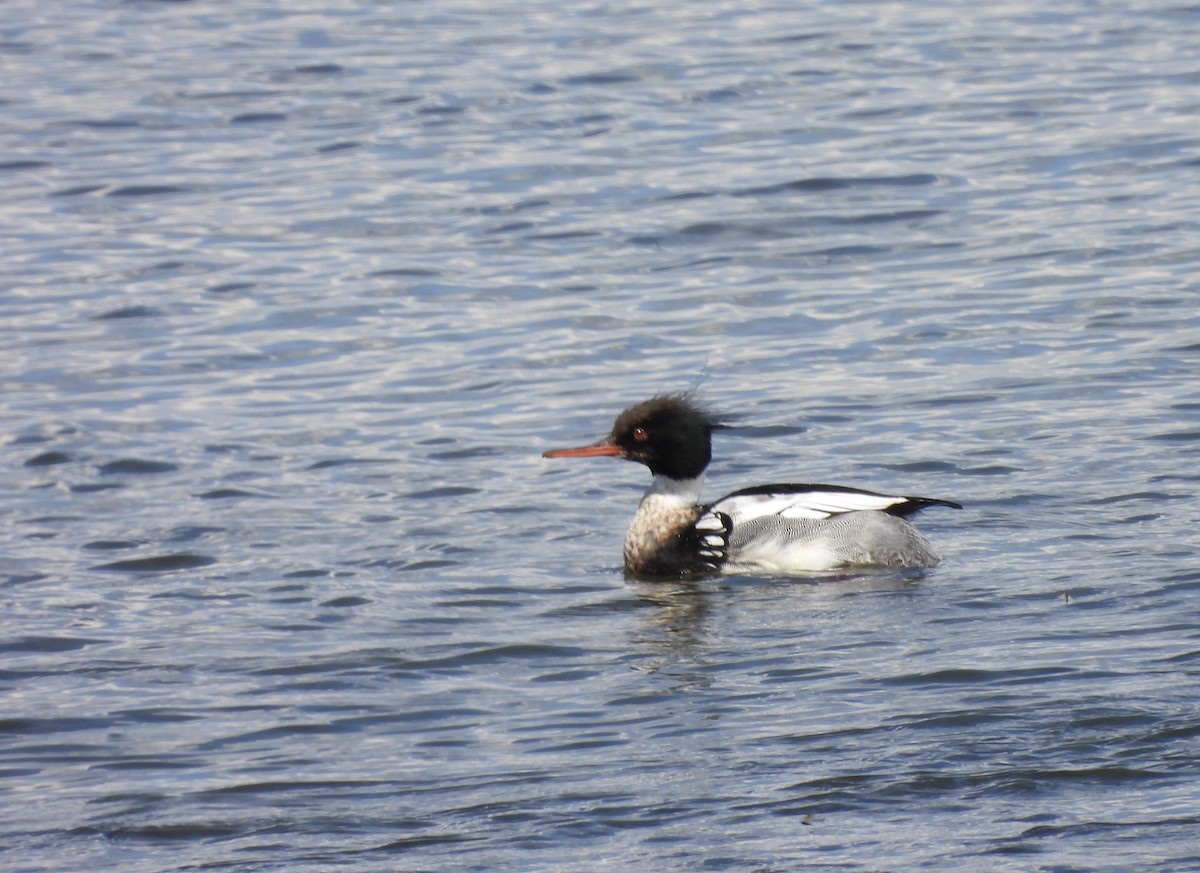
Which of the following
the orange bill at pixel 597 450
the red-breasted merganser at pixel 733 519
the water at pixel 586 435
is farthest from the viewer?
the orange bill at pixel 597 450

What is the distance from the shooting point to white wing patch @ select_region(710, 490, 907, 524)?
32.2 ft

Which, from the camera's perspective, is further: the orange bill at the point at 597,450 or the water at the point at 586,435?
the orange bill at the point at 597,450

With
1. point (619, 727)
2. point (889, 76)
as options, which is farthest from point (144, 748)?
point (889, 76)

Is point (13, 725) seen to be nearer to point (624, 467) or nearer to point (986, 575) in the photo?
point (986, 575)

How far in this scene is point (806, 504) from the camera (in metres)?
9.89

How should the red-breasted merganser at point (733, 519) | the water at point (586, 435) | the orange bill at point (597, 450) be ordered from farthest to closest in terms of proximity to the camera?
the orange bill at point (597, 450) → the red-breasted merganser at point (733, 519) → the water at point (586, 435)

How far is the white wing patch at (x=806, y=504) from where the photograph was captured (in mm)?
9820

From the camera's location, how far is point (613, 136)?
19891 millimetres

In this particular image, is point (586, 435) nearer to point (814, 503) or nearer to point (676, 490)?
point (676, 490)

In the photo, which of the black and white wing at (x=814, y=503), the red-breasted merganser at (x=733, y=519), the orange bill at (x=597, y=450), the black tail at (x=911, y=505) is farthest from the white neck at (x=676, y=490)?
the black tail at (x=911, y=505)

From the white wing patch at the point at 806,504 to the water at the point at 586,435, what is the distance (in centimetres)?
34

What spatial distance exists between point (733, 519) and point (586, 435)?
6.96ft

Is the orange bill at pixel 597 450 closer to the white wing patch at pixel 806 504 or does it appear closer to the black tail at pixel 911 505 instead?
the white wing patch at pixel 806 504

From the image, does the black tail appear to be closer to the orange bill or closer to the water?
the water
